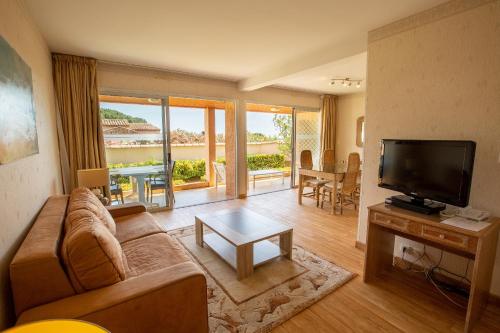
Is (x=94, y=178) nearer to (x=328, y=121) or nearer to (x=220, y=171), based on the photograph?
(x=220, y=171)

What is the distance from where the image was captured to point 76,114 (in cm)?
343

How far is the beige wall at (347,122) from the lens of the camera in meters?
6.11

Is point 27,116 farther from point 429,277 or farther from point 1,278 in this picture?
point 429,277

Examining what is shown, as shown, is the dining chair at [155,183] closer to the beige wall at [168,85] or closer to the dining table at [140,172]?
the dining table at [140,172]

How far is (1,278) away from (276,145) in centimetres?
828

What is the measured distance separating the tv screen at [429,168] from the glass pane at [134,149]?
3.56 meters

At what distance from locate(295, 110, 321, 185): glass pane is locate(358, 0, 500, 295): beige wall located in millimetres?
3594

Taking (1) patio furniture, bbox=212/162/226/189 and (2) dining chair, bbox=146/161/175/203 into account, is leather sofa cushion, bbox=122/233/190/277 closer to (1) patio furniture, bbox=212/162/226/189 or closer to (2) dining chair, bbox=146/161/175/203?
(2) dining chair, bbox=146/161/175/203

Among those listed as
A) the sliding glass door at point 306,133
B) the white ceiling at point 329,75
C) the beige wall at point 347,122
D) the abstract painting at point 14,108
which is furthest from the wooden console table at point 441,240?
the beige wall at point 347,122

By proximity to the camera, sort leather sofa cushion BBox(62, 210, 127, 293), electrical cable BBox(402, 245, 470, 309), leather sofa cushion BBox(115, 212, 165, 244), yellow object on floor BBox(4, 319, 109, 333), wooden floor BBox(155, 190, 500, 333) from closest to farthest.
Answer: yellow object on floor BBox(4, 319, 109, 333), leather sofa cushion BBox(62, 210, 127, 293), wooden floor BBox(155, 190, 500, 333), electrical cable BBox(402, 245, 470, 309), leather sofa cushion BBox(115, 212, 165, 244)

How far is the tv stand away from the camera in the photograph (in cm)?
200

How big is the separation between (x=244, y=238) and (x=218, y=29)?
217cm

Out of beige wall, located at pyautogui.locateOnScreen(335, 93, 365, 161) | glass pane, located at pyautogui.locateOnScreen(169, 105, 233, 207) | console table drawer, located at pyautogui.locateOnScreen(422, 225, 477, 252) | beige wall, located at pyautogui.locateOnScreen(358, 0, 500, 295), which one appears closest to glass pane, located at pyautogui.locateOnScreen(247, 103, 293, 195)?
glass pane, located at pyautogui.locateOnScreen(169, 105, 233, 207)

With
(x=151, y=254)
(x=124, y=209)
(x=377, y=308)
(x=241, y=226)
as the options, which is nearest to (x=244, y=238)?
(x=241, y=226)
